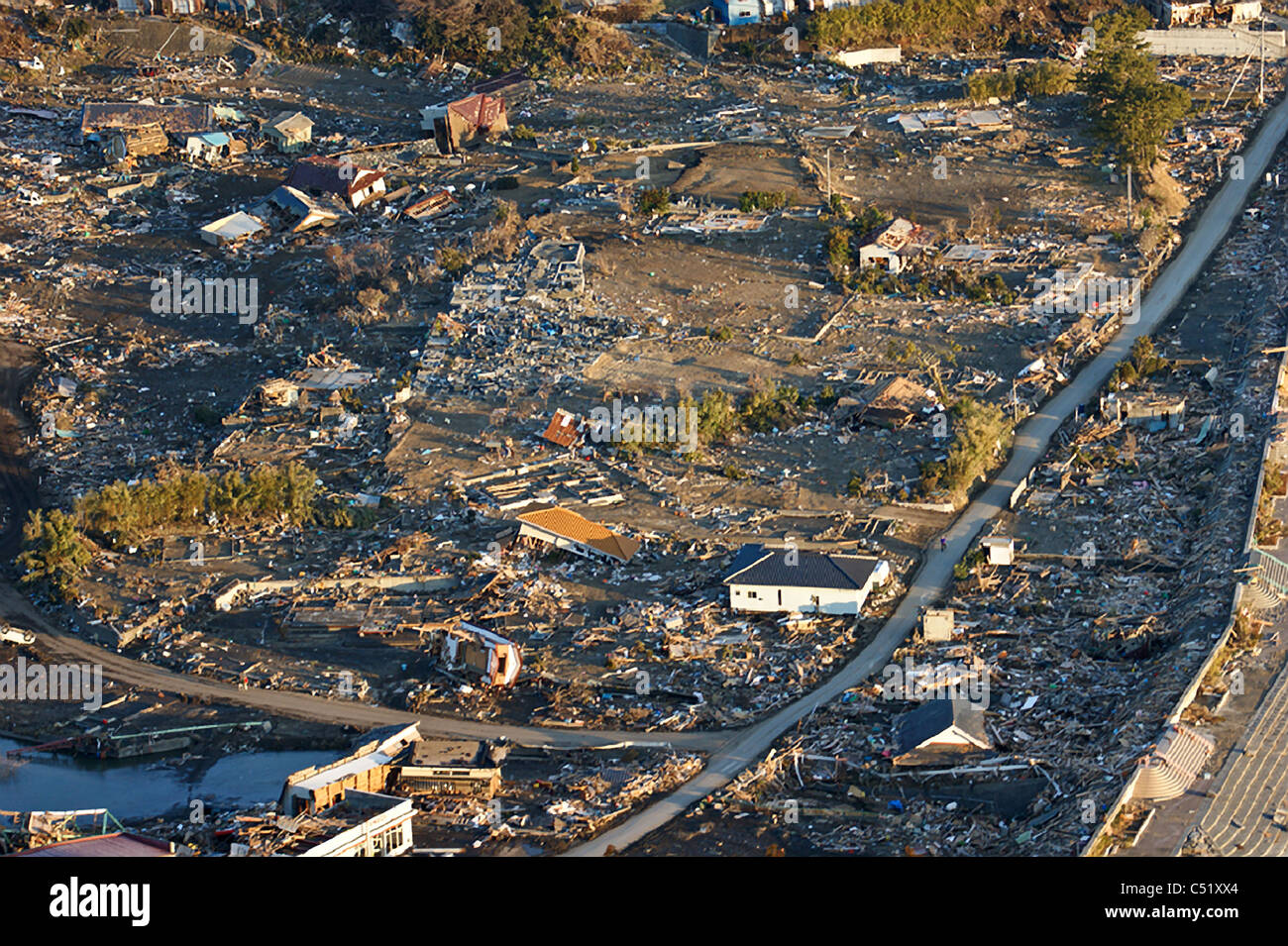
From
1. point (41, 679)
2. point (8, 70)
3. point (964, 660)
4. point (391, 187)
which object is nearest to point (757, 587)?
point (964, 660)

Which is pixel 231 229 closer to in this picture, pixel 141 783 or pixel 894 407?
pixel 894 407

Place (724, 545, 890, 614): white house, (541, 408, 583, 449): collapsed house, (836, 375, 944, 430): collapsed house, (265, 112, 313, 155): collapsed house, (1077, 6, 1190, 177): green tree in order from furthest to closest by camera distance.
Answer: (265, 112, 313, 155): collapsed house
(1077, 6, 1190, 177): green tree
(836, 375, 944, 430): collapsed house
(541, 408, 583, 449): collapsed house
(724, 545, 890, 614): white house

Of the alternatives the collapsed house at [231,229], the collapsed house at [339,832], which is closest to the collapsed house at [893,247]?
the collapsed house at [231,229]

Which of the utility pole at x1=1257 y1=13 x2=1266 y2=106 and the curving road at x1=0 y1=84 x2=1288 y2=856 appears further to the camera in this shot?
the utility pole at x1=1257 y1=13 x2=1266 y2=106

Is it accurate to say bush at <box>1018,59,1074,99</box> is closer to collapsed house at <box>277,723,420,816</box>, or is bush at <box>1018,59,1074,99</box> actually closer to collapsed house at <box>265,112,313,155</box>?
collapsed house at <box>265,112,313,155</box>

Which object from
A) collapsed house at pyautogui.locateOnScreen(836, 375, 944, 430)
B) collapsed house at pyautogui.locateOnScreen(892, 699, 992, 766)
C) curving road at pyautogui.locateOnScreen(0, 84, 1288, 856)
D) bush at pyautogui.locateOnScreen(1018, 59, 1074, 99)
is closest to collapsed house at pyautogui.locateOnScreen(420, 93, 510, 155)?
bush at pyautogui.locateOnScreen(1018, 59, 1074, 99)

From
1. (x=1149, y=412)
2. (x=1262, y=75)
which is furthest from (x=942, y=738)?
(x=1262, y=75)
